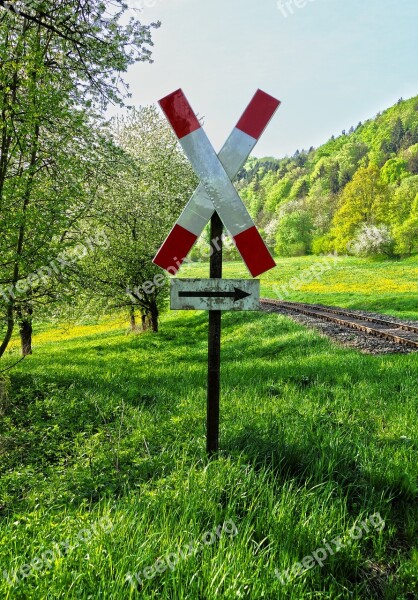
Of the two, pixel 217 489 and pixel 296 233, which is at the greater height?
pixel 296 233

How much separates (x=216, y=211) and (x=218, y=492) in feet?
7.87

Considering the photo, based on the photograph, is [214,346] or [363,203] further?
[363,203]

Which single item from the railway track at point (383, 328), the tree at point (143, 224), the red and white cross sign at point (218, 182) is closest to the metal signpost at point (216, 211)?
the red and white cross sign at point (218, 182)

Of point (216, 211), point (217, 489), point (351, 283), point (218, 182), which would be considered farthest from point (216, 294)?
point (351, 283)

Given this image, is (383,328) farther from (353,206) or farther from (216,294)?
(353,206)

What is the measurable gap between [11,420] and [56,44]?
26.2ft

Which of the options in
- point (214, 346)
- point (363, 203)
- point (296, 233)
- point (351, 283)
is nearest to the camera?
point (214, 346)

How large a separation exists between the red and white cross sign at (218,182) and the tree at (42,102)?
4.48m

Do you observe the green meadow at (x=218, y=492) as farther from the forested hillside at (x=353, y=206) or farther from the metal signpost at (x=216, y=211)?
the forested hillside at (x=353, y=206)

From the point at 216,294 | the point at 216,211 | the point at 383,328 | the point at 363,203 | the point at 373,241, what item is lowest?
the point at 383,328

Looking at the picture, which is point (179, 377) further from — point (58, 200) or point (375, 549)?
point (375, 549)

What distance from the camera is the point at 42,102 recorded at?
6.63 meters

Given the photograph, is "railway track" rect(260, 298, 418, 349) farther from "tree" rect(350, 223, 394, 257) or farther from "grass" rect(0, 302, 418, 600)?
"tree" rect(350, 223, 394, 257)

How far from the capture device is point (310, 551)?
250 cm
